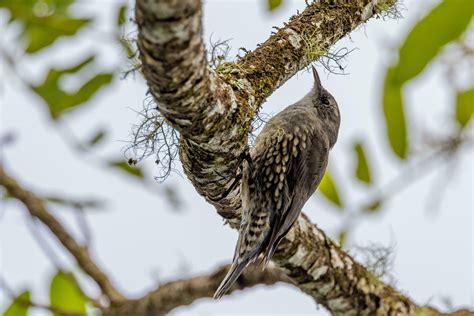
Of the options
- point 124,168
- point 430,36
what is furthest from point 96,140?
point 430,36

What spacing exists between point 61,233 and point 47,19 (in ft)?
5.18

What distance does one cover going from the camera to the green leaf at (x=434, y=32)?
782 millimetres

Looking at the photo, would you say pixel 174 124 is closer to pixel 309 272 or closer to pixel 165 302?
pixel 309 272

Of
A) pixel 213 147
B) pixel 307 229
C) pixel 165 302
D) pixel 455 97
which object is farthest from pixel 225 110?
pixel 165 302

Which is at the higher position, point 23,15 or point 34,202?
point 23,15

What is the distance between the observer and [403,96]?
0.89 metres

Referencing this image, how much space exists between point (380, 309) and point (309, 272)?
0.42 meters

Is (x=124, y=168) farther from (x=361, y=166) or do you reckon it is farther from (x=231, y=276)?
(x=231, y=276)

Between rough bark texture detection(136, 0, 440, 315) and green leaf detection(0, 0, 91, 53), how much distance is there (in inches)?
10.0

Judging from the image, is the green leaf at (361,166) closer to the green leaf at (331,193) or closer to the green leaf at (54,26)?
→ the green leaf at (331,193)

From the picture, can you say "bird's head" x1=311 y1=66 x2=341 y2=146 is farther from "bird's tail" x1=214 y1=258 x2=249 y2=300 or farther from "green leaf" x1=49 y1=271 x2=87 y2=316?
"green leaf" x1=49 y1=271 x2=87 y2=316

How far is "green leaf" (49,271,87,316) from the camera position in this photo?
2.54 m

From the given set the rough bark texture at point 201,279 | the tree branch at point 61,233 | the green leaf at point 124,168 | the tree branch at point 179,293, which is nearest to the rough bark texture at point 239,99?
the rough bark texture at point 201,279

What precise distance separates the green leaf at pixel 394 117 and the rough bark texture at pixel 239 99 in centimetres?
58
